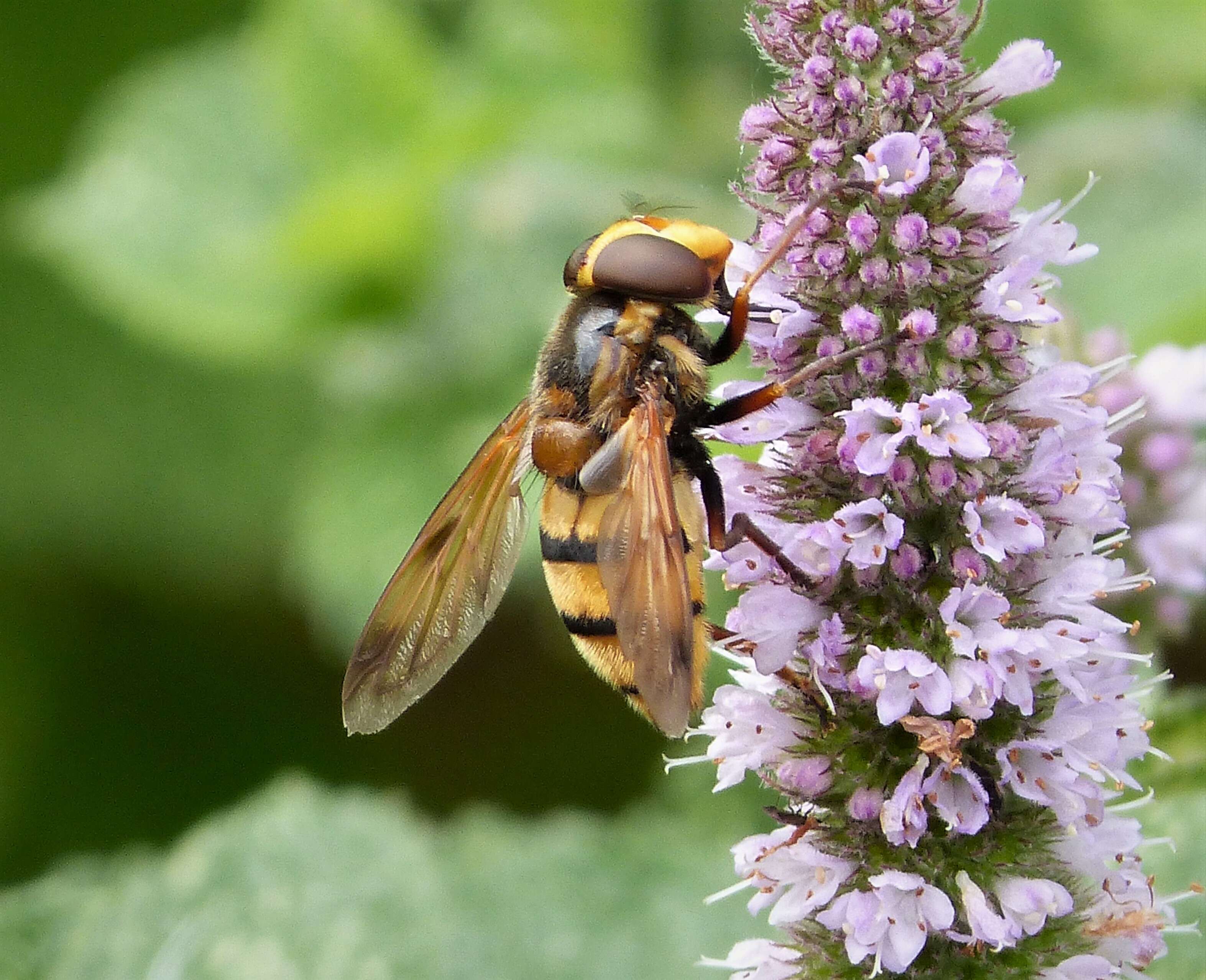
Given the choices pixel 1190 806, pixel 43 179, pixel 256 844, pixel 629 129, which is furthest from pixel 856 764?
pixel 43 179

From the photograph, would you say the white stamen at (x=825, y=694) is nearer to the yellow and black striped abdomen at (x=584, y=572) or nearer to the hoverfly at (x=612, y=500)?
the hoverfly at (x=612, y=500)

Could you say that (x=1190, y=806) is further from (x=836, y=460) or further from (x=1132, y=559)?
(x=836, y=460)

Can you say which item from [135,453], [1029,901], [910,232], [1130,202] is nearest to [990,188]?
[910,232]

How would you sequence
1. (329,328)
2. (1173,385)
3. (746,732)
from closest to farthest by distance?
(746,732)
(1173,385)
(329,328)

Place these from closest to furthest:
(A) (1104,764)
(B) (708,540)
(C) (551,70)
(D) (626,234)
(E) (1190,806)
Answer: (A) (1104,764) → (B) (708,540) → (D) (626,234) → (E) (1190,806) → (C) (551,70)

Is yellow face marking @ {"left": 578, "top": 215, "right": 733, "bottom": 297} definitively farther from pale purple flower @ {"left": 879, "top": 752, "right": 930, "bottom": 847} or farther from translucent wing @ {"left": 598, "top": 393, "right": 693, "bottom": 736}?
pale purple flower @ {"left": 879, "top": 752, "right": 930, "bottom": 847}

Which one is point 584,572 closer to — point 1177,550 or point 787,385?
point 787,385
